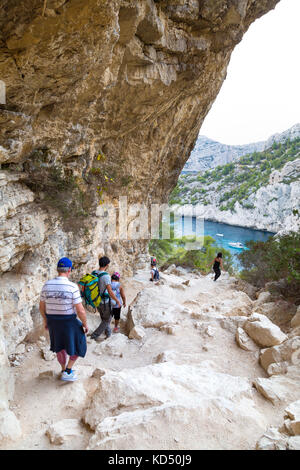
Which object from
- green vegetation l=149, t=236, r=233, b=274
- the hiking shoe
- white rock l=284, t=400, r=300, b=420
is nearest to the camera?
white rock l=284, t=400, r=300, b=420

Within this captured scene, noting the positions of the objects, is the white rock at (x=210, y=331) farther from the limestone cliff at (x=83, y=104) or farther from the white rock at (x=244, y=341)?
the limestone cliff at (x=83, y=104)

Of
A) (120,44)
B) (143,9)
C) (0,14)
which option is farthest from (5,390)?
(143,9)

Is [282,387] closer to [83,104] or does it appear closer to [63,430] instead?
[63,430]

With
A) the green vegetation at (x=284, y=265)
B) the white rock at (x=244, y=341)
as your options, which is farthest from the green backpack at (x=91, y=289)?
the green vegetation at (x=284, y=265)

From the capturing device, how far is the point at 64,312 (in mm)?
2611

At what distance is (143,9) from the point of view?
4125 millimetres

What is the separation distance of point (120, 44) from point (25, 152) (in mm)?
2482

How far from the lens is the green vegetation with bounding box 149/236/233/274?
18016 mm

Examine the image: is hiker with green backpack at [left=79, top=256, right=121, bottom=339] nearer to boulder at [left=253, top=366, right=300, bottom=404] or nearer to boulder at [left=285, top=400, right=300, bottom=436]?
boulder at [left=253, top=366, right=300, bottom=404]

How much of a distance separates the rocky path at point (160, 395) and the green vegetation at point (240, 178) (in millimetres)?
47876

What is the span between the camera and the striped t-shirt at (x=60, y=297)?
2.60 m

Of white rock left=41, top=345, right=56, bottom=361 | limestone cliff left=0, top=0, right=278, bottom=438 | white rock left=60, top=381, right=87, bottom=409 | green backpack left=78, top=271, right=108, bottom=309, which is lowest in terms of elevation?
white rock left=41, top=345, right=56, bottom=361

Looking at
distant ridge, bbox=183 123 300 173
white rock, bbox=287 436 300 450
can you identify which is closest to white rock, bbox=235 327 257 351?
white rock, bbox=287 436 300 450

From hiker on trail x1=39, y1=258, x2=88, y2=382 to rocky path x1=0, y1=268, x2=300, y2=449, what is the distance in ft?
1.36
